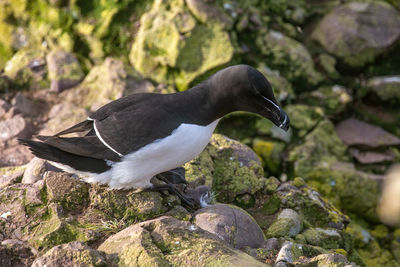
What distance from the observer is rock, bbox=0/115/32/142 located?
6562 millimetres

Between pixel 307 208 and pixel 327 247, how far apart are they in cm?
58

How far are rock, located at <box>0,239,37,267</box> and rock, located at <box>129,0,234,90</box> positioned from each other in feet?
13.2

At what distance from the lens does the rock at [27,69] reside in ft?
25.3

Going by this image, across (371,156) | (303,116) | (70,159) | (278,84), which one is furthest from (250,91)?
(371,156)

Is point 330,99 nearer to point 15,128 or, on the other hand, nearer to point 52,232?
point 15,128

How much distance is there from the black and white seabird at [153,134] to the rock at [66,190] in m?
0.09

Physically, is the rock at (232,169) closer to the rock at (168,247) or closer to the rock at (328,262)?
the rock at (168,247)

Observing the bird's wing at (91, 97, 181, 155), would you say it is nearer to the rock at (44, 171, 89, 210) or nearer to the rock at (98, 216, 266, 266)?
the rock at (44, 171, 89, 210)

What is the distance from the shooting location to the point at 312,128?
7477mm

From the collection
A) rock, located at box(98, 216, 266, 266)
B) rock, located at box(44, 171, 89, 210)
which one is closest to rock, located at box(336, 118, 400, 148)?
rock, located at box(98, 216, 266, 266)

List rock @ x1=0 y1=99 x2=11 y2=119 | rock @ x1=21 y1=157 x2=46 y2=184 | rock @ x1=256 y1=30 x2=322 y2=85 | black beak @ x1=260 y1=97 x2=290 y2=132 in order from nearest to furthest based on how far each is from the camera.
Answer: black beak @ x1=260 y1=97 x2=290 y2=132 < rock @ x1=21 y1=157 x2=46 y2=184 < rock @ x1=0 y1=99 x2=11 y2=119 < rock @ x1=256 y1=30 x2=322 y2=85

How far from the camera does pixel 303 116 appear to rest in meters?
7.54

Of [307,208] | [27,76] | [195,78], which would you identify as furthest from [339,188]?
[27,76]

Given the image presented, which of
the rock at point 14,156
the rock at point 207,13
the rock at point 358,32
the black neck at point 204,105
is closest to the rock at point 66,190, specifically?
the black neck at point 204,105
